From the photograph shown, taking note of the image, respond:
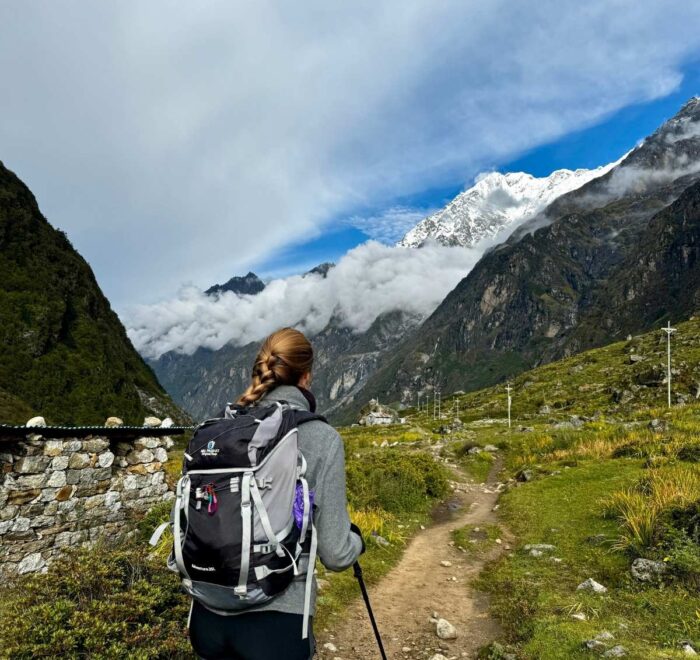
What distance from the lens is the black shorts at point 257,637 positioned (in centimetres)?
314

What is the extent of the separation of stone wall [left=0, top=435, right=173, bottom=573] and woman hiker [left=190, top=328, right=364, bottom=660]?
307 inches

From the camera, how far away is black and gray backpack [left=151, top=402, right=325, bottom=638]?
302 cm

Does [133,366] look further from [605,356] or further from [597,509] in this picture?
[597,509]

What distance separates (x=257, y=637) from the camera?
3.15 m

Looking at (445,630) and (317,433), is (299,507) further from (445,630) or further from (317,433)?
(445,630)

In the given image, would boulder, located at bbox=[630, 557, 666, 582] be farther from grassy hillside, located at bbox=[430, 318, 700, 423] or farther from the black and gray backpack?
grassy hillside, located at bbox=[430, 318, 700, 423]

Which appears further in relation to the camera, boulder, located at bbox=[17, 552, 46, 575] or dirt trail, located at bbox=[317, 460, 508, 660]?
boulder, located at bbox=[17, 552, 46, 575]

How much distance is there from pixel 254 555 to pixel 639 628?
243 inches

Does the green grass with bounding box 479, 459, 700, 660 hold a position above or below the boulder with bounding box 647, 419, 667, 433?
below

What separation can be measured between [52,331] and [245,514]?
88.1 meters

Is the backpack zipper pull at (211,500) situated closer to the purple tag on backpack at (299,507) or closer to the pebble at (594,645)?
the purple tag on backpack at (299,507)

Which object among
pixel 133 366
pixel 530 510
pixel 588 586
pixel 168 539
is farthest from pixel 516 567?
pixel 133 366

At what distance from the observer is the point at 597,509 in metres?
12.2

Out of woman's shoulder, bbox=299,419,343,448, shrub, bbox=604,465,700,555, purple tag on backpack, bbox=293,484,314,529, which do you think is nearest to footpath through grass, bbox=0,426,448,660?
purple tag on backpack, bbox=293,484,314,529
